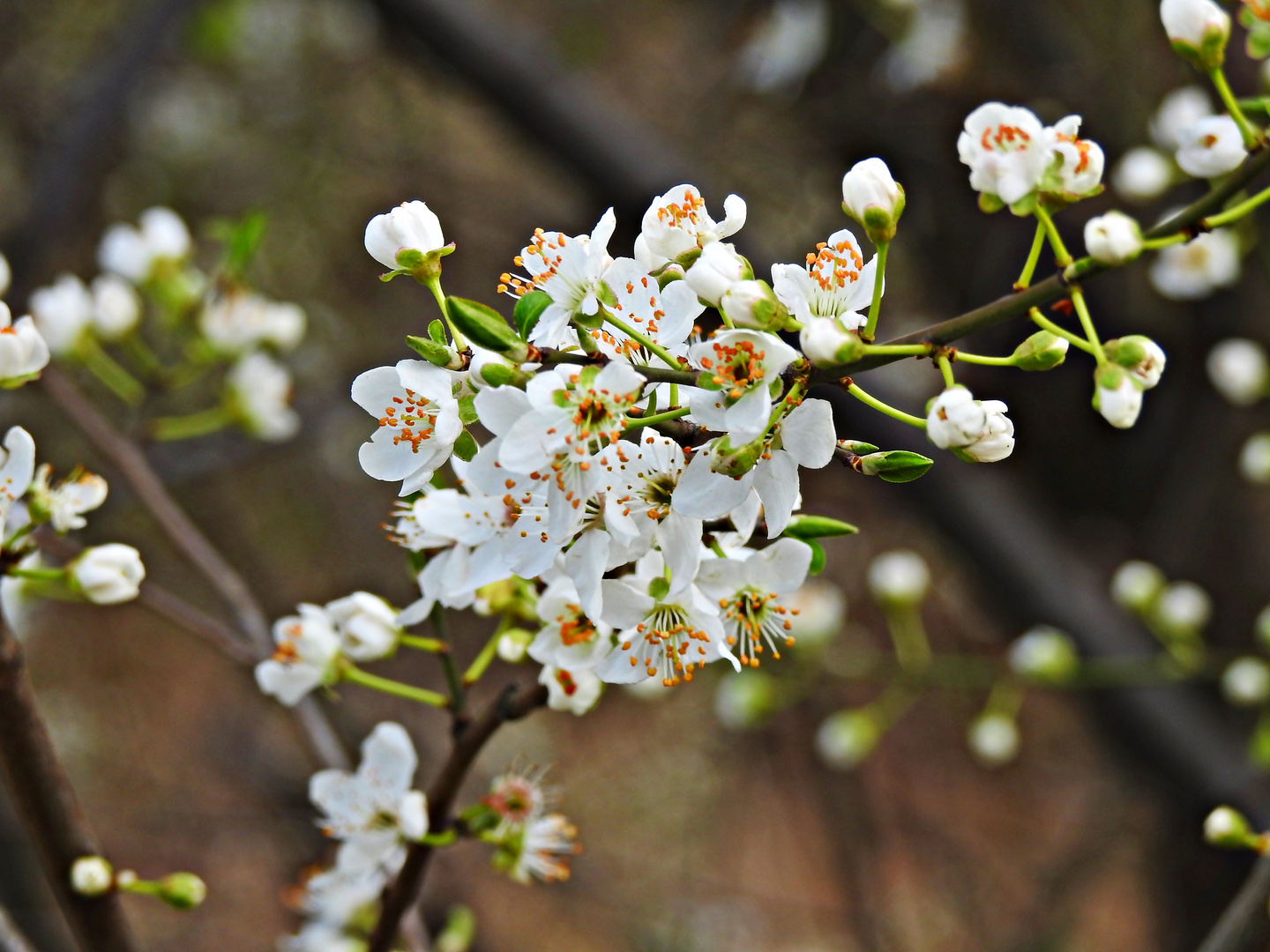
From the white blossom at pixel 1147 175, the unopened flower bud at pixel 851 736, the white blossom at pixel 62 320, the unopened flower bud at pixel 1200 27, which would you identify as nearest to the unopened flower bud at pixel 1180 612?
the unopened flower bud at pixel 851 736

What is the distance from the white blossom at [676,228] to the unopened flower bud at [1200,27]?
458 millimetres

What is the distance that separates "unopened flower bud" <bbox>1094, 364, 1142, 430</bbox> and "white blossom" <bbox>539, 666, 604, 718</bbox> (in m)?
0.52

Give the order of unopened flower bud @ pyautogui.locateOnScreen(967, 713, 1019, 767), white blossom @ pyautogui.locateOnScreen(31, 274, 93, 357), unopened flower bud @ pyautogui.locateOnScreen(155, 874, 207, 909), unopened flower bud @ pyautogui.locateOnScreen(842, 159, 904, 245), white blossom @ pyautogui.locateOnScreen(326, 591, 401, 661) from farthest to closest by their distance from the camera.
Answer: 1. unopened flower bud @ pyautogui.locateOnScreen(967, 713, 1019, 767)
2. white blossom @ pyautogui.locateOnScreen(31, 274, 93, 357)
3. unopened flower bud @ pyautogui.locateOnScreen(155, 874, 207, 909)
4. white blossom @ pyautogui.locateOnScreen(326, 591, 401, 661)
5. unopened flower bud @ pyautogui.locateOnScreen(842, 159, 904, 245)

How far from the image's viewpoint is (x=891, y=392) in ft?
9.21

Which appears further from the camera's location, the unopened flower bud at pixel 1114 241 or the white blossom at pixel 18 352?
the white blossom at pixel 18 352

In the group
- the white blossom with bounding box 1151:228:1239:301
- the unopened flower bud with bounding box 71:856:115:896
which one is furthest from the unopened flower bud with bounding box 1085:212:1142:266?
the white blossom with bounding box 1151:228:1239:301

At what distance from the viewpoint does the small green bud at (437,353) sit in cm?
87

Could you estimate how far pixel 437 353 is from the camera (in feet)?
2.90

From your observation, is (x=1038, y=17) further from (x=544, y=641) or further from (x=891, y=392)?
(x=544, y=641)

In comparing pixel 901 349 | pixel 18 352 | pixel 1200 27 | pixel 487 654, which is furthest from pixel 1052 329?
pixel 18 352

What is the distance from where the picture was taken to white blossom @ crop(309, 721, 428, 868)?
48.1 inches

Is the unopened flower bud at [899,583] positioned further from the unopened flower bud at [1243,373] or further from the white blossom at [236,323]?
the white blossom at [236,323]

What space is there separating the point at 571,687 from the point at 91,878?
0.60 metres

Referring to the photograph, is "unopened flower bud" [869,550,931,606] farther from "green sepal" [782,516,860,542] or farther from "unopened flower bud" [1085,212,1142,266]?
"unopened flower bud" [1085,212,1142,266]
